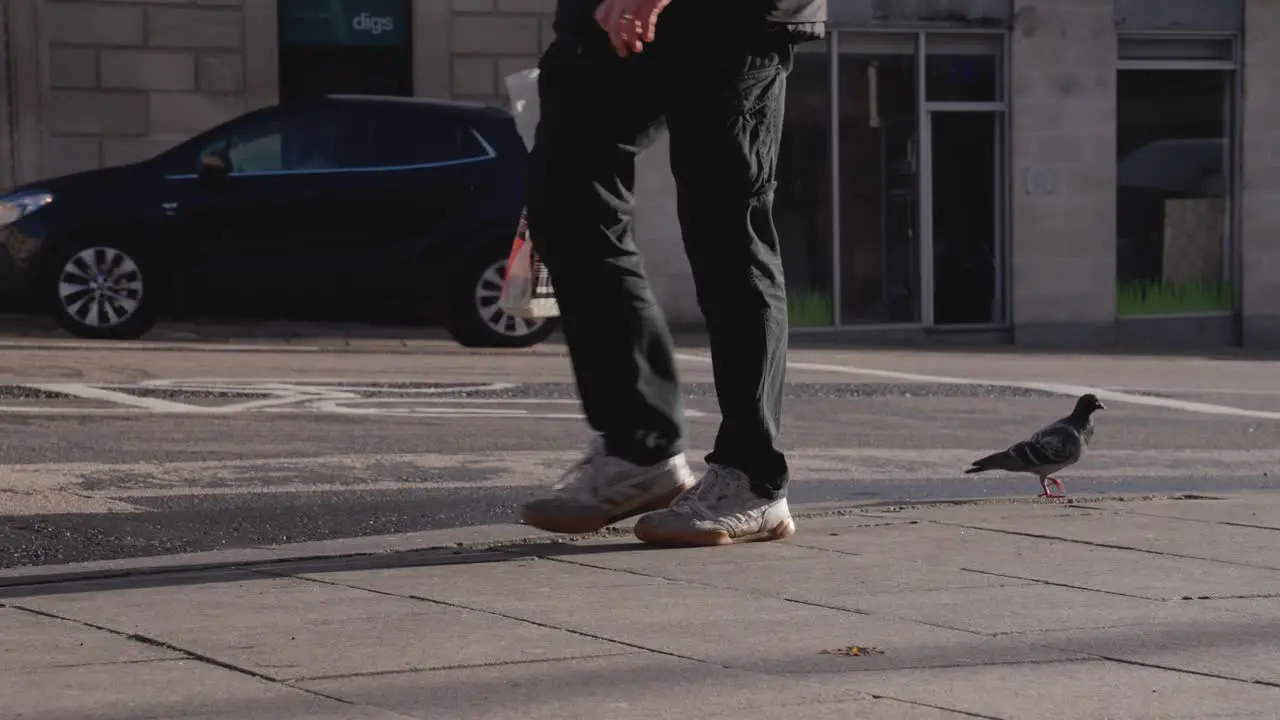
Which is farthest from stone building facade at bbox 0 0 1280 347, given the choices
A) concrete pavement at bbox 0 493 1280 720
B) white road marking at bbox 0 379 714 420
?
concrete pavement at bbox 0 493 1280 720

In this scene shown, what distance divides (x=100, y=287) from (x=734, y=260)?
37.0 feet

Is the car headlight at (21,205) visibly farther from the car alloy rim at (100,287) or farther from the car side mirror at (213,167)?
the car side mirror at (213,167)

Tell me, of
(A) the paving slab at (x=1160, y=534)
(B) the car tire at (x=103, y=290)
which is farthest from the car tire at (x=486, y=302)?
(A) the paving slab at (x=1160, y=534)

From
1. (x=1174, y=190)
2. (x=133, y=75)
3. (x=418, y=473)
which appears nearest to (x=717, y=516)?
(x=418, y=473)

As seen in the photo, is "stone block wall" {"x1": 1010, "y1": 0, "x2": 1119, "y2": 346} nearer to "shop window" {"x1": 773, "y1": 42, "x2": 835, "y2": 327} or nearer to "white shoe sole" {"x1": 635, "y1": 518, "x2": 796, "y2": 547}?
"shop window" {"x1": 773, "y1": 42, "x2": 835, "y2": 327}

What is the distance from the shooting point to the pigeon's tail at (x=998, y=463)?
7.19 m

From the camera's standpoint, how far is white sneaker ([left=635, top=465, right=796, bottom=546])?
16.5ft

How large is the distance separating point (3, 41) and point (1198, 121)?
10664 mm

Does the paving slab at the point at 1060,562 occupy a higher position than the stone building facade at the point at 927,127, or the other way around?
the stone building facade at the point at 927,127

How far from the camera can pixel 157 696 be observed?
3.37 m

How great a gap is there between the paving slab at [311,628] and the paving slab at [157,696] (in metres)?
0.11

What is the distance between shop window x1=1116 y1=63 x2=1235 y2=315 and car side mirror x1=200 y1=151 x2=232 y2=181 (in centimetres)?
922

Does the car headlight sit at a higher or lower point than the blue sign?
lower

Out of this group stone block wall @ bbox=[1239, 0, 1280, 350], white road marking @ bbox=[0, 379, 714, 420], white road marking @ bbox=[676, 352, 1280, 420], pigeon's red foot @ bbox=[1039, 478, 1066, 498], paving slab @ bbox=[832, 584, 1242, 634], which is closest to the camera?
paving slab @ bbox=[832, 584, 1242, 634]
